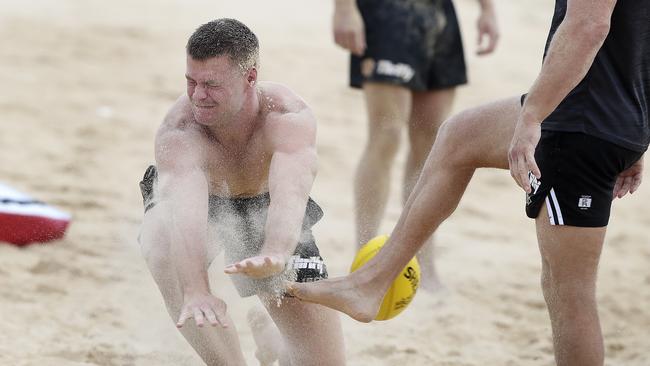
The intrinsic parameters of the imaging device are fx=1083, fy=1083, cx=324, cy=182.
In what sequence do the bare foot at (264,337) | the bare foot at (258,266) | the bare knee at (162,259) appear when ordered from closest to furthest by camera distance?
the bare foot at (258,266) < the bare knee at (162,259) < the bare foot at (264,337)

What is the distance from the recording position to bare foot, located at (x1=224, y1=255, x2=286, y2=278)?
3.36m

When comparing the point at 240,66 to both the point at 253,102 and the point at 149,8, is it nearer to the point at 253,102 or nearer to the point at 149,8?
the point at 253,102

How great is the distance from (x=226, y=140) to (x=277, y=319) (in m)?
0.76

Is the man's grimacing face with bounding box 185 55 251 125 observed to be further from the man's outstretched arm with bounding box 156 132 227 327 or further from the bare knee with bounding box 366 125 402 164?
the bare knee with bounding box 366 125 402 164

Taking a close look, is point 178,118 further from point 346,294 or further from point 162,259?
point 346,294

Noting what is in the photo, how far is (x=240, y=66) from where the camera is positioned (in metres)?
3.70

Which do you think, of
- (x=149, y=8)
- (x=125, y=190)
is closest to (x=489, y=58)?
(x=149, y=8)

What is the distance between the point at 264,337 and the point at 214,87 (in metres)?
1.35

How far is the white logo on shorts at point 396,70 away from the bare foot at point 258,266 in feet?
7.89

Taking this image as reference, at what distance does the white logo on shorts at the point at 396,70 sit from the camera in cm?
Result: 571

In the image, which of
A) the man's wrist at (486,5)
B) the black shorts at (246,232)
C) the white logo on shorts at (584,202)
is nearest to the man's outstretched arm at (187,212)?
the black shorts at (246,232)

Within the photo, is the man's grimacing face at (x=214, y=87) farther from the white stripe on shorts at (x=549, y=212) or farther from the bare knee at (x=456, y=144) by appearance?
the white stripe on shorts at (x=549, y=212)

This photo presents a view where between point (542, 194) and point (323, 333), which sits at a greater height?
point (542, 194)

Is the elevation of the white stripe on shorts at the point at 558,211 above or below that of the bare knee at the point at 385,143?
above
